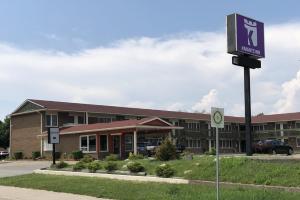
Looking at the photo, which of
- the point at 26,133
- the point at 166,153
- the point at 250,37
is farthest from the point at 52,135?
the point at 26,133

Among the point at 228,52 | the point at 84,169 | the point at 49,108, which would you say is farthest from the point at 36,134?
the point at 228,52

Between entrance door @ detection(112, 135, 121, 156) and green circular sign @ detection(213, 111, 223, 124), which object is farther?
entrance door @ detection(112, 135, 121, 156)

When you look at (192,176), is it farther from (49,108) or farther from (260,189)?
(49,108)

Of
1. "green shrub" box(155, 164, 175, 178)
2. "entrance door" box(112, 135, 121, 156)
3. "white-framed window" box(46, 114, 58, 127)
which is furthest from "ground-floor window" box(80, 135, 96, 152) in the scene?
"green shrub" box(155, 164, 175, 178)

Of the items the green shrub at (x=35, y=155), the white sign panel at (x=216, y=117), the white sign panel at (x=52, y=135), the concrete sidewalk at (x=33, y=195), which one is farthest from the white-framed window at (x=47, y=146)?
the white sign panel at (x=216, y=117)

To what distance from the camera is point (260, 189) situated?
16328mm

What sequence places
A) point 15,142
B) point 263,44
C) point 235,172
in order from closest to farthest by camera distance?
point 235,172
point 263,44
point 15,142

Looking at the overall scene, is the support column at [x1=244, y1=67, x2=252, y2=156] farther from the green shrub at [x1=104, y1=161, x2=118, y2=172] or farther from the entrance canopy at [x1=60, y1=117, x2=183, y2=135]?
the entrance canopy at [x1=60, y1=117, x2=183, y2=135]

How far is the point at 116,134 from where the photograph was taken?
47.5 metres

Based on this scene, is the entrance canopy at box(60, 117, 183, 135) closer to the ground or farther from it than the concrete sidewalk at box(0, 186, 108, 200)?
farther from it

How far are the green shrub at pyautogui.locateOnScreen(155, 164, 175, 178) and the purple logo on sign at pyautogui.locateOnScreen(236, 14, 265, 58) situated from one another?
7.97 metres

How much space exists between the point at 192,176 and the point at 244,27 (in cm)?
1043

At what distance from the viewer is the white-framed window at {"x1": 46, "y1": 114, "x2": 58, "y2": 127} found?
54594 millimetres

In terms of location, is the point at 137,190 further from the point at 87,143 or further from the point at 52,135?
the point at 87,143
